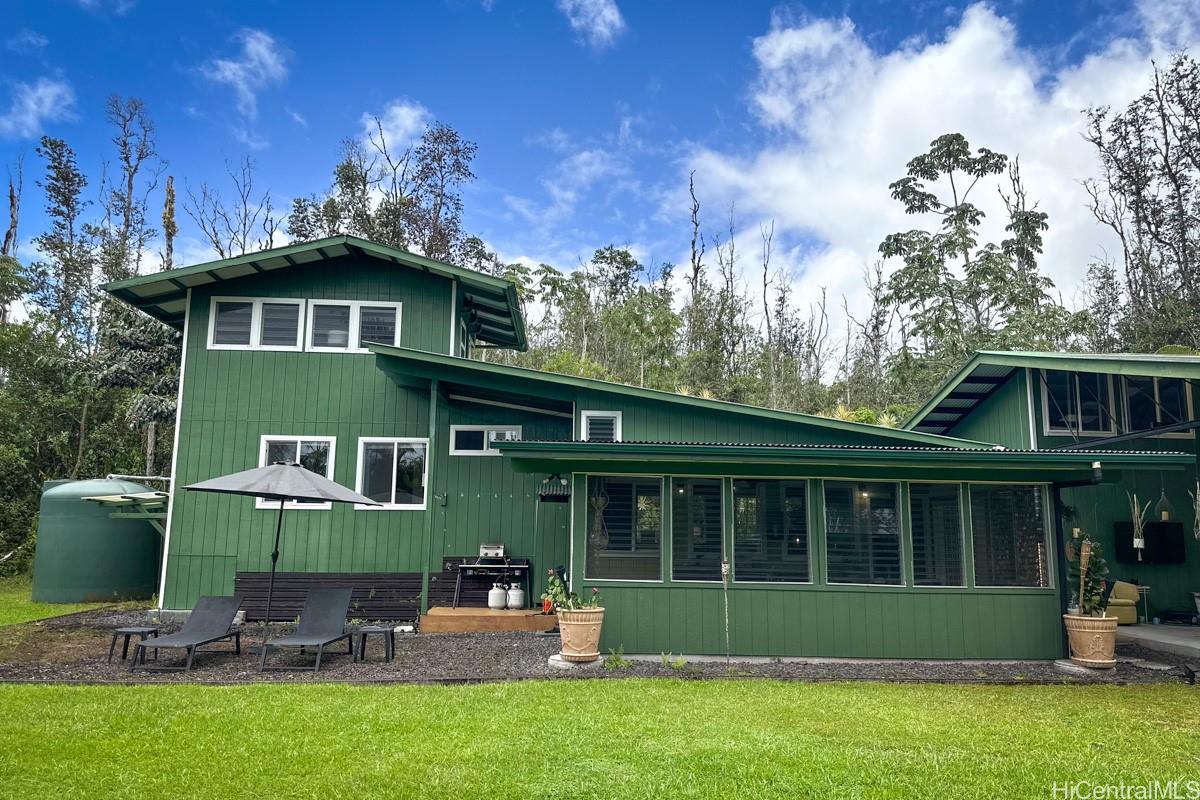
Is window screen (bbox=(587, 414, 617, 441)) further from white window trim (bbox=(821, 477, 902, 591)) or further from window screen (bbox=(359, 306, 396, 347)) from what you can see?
window screen (bbox=(359, 306, 396, 347))

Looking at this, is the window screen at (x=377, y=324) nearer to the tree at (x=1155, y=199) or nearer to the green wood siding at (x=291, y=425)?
the green wood siding at (x=291, y=425)

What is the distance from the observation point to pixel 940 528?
7969 millimetres

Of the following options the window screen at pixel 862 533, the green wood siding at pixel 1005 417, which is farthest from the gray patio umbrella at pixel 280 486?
the green wood siding at pixel 1005 417

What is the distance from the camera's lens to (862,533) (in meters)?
7.95

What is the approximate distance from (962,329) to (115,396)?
2292cm

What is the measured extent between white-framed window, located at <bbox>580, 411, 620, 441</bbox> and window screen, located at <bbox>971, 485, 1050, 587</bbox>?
4378 mm

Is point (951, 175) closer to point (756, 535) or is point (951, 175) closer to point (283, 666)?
point (756, 535)

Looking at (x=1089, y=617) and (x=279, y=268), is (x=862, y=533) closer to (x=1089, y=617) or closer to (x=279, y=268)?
(x=1089, y=617)

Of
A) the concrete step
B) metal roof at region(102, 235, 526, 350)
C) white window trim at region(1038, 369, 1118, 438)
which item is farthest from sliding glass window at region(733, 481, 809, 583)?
metal roof at region(102, 235, 526, 350)

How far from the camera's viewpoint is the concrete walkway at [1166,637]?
7.99m

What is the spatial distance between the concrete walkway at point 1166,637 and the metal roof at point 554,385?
9.27 feet

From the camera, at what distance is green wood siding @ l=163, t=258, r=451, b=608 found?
1080 centimetres

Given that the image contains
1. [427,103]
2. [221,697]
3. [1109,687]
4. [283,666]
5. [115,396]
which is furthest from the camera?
[427,103]

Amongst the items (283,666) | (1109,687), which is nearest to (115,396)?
(283,666)
